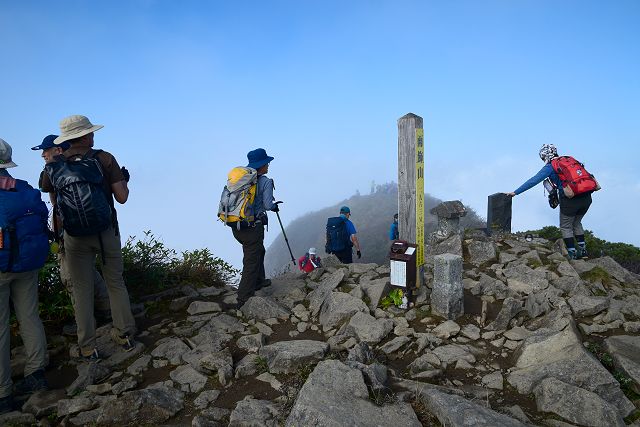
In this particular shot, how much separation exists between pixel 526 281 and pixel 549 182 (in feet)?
8.55

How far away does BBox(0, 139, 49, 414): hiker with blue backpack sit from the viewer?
4582 millimetres

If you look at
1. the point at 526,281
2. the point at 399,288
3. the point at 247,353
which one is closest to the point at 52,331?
the point at 247,353

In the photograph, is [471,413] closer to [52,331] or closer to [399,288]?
[399,288]

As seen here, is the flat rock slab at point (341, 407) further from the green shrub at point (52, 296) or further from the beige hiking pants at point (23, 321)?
the green shrub at point (52, 296)

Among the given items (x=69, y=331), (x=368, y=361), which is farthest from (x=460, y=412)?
(x=69, y=331)

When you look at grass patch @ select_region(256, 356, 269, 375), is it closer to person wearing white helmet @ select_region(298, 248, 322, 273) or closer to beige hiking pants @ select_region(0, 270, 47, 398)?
beige hiking pants @ select_region(0, 270, 47, 398)

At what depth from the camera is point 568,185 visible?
8336 mm

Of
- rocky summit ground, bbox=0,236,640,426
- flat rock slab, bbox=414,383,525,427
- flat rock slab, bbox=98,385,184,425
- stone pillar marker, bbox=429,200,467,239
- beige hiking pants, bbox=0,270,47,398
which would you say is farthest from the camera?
stone pillar marker, bbox=429,200,467,239

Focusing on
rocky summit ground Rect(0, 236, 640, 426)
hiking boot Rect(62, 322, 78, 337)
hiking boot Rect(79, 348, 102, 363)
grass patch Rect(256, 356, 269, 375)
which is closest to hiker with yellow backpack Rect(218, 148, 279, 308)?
rocky summit ground Rect(0, 236, 640, 426)

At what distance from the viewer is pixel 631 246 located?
1275cm

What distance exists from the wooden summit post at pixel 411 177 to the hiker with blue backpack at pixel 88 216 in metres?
4.09

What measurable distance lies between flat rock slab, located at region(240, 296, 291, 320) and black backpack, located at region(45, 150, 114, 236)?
272 centimetres

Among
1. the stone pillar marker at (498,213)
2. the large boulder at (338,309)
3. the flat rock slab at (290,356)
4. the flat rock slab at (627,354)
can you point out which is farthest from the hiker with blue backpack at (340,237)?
the flat rock slab at (627,354)

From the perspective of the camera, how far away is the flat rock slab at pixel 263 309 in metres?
6.77
